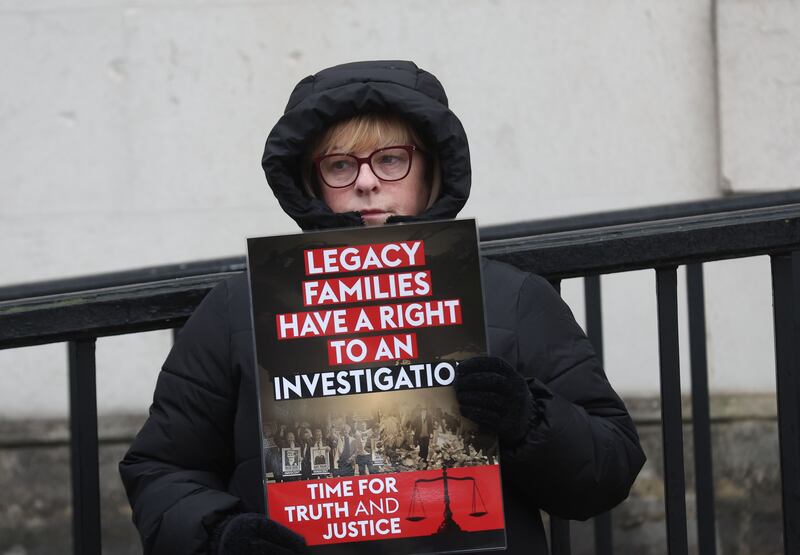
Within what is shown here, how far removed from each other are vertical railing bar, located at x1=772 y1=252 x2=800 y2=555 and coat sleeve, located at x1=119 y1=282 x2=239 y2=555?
48.4 inches

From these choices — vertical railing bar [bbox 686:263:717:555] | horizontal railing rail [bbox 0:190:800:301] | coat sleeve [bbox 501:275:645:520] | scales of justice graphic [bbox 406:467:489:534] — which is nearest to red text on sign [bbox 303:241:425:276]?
coat sleeve [bbox 501:275:645:520]

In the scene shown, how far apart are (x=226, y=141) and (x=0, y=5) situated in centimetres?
116

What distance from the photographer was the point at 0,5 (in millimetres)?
5465

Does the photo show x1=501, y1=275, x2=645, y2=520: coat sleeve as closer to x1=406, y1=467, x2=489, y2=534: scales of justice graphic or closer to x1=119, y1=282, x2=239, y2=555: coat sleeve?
x1=406, y1=467, x2=489, y2=534: scales of justice graphic

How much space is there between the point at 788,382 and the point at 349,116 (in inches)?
46.0

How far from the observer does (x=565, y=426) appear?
2.01 m

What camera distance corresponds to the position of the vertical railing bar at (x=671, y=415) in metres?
2.64

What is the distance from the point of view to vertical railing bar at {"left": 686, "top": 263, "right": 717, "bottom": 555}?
9.39 feet

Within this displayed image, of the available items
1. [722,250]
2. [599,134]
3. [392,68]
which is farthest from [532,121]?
[392,68]

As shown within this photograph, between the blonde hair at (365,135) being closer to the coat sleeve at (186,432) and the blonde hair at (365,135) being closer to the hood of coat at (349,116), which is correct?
the hood of coat at (349,116)

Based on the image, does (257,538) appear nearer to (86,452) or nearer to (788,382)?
(86,452)

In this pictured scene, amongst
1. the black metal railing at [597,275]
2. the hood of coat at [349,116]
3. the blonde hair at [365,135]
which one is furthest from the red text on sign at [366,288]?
the black metal railing at [597,275]

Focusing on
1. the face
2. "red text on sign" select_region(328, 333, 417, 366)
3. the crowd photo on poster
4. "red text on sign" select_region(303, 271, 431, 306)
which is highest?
the face

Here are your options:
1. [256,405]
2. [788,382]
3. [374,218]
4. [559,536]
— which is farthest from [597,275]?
[256,405]
